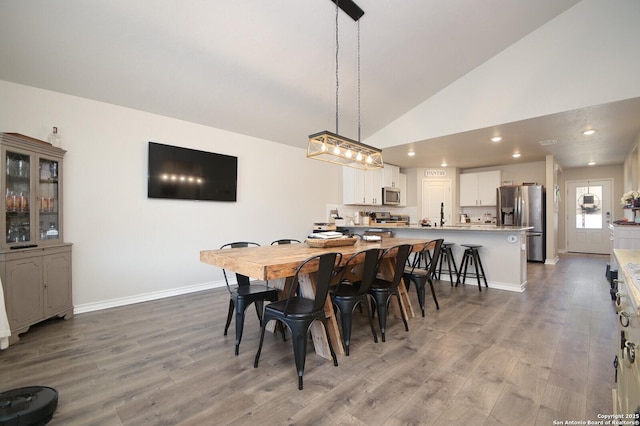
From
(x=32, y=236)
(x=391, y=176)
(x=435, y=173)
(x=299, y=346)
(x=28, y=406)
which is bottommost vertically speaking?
(x=28, y=406)

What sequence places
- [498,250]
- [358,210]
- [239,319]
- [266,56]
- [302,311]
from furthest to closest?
[358,210], [498,250], [266,56], [239,319], [302,311]

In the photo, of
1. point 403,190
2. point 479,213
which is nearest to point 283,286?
point 403,190

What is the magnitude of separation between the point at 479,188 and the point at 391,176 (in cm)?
258

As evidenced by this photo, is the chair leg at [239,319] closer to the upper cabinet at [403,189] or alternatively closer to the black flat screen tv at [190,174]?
the black flat screen tv at [190,174]

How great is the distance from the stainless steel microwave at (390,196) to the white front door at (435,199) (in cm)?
100

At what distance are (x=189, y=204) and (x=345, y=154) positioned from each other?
2.48m

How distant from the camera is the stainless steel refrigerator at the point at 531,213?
6703 millimetres

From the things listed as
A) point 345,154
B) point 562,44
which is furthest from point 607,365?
point 562,44

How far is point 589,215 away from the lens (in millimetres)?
8031

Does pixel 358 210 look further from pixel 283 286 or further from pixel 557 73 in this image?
pixel 283 286

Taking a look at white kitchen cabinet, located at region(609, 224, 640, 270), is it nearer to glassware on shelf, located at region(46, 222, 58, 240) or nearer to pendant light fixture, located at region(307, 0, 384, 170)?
pendant light fixture, located at region(307, 0, 384, 170)

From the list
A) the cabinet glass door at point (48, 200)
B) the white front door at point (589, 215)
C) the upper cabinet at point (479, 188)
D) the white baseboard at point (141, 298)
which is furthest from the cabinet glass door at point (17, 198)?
the white front door at point (589, 215)

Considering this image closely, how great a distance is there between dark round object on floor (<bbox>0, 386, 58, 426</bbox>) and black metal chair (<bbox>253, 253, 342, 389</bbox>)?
1162 mm

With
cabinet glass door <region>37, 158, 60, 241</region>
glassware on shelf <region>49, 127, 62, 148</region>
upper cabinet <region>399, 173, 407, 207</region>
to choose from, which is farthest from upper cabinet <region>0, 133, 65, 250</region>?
upper cabinet <region>399, 173, 407, 207</region>
